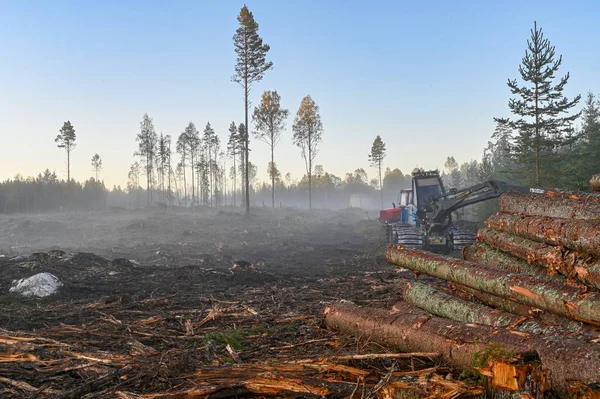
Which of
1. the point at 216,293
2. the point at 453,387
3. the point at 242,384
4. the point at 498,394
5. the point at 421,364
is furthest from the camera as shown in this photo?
the point at 216,293

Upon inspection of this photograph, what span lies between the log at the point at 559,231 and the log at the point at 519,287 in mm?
562

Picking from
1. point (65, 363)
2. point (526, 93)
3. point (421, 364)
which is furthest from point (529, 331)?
point (526, 93)

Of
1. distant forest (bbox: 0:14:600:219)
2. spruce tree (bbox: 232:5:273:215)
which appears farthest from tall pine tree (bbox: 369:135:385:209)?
spruce tree (bbox: 232:5:273:215)

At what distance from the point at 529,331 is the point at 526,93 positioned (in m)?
24.2

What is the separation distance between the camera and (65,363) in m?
4.59

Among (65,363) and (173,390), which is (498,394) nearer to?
(173,390)

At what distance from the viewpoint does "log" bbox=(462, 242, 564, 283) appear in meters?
5.35

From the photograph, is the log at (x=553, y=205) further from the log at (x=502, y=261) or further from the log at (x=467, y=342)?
the log at (x=467, y=342)

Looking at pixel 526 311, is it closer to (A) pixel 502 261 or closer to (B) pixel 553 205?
(A) pixel 502 261

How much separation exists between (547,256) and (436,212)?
36.6 ft

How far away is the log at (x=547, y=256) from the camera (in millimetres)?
4117

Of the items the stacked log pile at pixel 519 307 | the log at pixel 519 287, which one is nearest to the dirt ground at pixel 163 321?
the stacked log pile at pixel 519 307

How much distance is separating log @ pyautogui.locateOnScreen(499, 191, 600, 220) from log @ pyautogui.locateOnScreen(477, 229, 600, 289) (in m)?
0.48

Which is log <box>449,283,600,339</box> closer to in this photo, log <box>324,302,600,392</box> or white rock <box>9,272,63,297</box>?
log <box>324,302,600,392</box>
